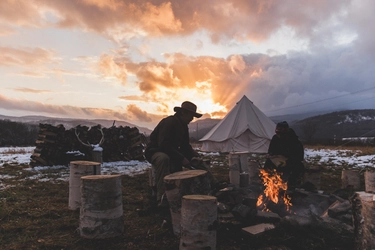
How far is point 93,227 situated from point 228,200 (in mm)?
2104

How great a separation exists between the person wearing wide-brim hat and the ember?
146 centimetres

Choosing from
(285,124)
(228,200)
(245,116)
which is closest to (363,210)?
(228,200)

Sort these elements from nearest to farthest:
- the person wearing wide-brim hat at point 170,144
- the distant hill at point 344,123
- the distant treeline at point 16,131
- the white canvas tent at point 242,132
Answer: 1. the person wearing wide-brim hat at point 170,144
2. the white canvas tent at point 242,132
3. the distant treeline at point 16,131
4. the distant hill at point 344,123

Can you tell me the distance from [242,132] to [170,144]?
37.0 ft

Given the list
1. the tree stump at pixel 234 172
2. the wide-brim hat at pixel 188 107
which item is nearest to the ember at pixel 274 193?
the tree stump at pixel 234 172

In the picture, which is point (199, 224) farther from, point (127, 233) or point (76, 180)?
point (76, 180)

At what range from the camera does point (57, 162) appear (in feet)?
33.7

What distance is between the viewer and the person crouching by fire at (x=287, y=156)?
540cm

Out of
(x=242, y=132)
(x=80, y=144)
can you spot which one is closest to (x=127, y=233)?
(x=80, y=144)

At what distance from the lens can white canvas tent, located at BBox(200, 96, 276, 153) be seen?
15086 millimetres

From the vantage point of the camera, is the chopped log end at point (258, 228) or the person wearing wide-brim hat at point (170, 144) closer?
the chopped log end at point (258, 228)

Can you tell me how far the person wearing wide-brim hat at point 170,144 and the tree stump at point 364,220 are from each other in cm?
230

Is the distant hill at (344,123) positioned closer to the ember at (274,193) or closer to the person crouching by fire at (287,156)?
the person crouching by fire at (287,156)

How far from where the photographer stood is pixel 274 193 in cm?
474
